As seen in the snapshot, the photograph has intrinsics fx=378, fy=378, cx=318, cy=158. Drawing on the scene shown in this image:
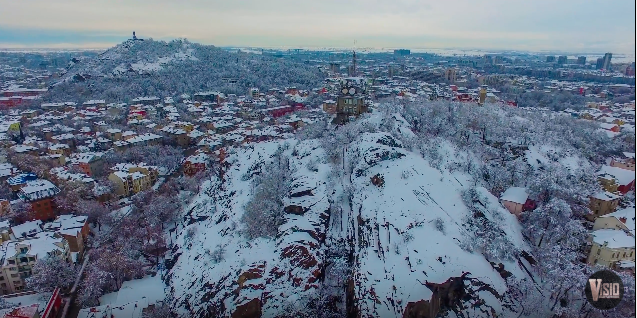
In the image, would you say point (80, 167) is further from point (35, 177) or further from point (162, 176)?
point (162, 176)

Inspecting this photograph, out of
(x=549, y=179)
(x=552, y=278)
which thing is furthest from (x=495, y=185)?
(x=552, y=278)

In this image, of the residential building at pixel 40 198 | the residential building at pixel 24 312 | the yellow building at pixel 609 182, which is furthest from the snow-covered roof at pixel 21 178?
the yellow building at pixel 609 182

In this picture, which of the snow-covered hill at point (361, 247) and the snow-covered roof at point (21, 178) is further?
the snow-covered roof at point (21, 178)

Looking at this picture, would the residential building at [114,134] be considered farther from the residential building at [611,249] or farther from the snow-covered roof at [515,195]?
the residential building at [611,249]

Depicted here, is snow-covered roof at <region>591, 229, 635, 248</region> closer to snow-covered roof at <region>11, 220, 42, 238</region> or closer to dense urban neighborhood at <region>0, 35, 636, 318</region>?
dense urban neighborhood at <region>0, 35, 636, 318</region>

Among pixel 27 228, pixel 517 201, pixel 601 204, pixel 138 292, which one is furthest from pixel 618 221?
pixel 27 228
